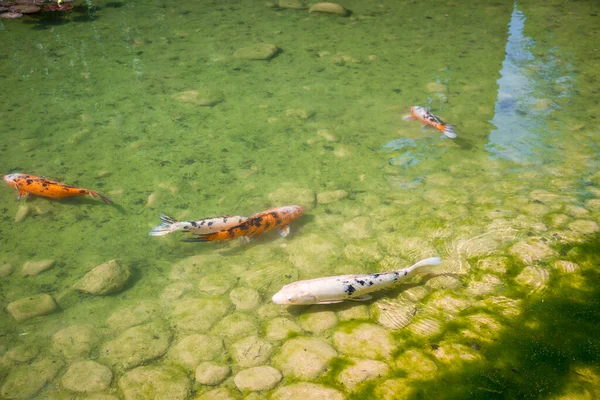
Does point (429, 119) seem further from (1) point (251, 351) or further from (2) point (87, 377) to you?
(2) point (87, 377)

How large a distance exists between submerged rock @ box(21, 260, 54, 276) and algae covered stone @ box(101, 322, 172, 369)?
1229mm

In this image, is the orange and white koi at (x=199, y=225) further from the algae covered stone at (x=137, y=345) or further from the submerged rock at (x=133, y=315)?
the algae covered stone at (x=137, y=345)

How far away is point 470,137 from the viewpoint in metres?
6.20

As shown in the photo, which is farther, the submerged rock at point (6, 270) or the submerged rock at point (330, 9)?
the submerged rock at point (330, 9)

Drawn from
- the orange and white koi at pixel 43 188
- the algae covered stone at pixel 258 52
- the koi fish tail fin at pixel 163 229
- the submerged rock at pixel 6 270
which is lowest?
the submerged rock at pixel 6 270

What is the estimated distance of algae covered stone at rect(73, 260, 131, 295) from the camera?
4.11 meters

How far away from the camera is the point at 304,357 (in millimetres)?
3389

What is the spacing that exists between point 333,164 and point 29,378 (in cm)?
379

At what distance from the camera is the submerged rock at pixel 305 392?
306cm

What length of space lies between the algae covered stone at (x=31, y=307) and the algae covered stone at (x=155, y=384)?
3.56 feet

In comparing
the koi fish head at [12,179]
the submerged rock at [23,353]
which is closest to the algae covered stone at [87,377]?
the submerged rock at [23,353]

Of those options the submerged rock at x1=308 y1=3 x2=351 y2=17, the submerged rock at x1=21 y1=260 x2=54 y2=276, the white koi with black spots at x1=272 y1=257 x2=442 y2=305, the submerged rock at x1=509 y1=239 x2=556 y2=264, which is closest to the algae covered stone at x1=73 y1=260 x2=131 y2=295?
the submerged rock at x1=21 y1=260 x2=54 y2=276

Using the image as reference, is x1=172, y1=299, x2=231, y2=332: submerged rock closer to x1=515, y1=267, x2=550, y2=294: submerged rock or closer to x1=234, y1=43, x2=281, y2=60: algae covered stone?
x1=515, y1=267, x2=550, y2=294: submerged rock

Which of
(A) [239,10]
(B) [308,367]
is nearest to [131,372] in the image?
(B) [308,367]
